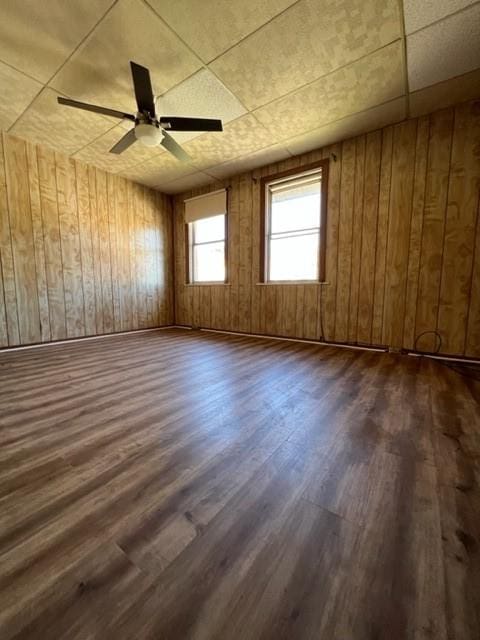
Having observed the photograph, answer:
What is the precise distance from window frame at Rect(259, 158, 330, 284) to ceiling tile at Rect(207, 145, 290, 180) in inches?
8.3

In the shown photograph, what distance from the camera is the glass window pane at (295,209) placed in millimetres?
3707

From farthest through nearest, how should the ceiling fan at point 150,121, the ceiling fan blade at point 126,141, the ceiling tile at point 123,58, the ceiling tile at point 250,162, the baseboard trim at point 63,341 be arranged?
the ceiling tile at point 250,162, the baseboard trim at point 63,341, the ceiling fan blade at point 126,141, the ceiling fan at point 150,121, the ceiling tile at point 123,58

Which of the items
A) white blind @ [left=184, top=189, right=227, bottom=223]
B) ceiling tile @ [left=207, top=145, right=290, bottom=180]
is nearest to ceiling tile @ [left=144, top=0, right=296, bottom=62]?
ceiling tile @ [left=207, top=145, right=290, bottom=180]

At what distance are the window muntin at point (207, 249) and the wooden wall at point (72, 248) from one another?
0.61 metres

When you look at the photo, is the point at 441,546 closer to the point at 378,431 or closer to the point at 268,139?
the point at 378,431

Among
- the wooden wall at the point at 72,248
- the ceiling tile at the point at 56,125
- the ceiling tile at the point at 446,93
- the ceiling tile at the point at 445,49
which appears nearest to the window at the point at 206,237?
the wooden wall at the point at 72,248

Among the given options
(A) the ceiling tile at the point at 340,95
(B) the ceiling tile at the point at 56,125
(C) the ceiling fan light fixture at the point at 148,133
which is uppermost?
(A) the ceiling tile at the point at 340,95

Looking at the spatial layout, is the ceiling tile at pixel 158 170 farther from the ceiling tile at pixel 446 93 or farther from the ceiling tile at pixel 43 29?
the ceiling tile at pixel 446 93

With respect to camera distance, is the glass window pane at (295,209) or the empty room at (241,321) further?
the glass window pane at (295,209)

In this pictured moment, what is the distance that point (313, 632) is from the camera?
1.93 feet

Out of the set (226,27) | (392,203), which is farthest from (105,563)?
(392,203)

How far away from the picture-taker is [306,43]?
78.6 inches

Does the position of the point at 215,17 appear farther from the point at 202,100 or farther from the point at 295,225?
the point at 295,225

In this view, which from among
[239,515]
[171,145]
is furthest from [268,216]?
[239,515]
